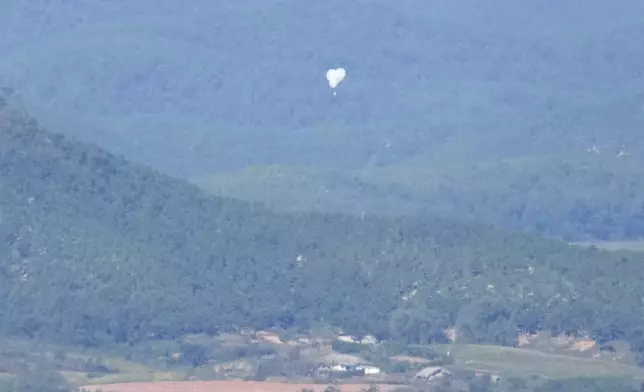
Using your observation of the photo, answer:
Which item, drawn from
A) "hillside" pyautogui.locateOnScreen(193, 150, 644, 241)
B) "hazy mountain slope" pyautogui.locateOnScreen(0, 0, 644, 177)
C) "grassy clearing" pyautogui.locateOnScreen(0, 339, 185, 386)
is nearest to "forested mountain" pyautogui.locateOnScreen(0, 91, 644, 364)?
"grassy clearing" pyautogui.locateOnScreen(0, 339, 185, 386)

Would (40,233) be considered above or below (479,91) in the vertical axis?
below

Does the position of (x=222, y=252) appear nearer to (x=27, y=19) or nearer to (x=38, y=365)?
(x=38, y=365)

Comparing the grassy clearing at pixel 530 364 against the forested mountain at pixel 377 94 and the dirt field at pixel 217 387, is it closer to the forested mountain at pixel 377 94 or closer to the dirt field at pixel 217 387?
the dirt field at pixel 217 387

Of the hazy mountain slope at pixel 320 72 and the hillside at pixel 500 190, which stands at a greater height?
the hazy mountain slope at pixel 320 72

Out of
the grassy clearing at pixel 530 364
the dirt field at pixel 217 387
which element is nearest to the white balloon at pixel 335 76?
the grassy clearing at pixel 530 364

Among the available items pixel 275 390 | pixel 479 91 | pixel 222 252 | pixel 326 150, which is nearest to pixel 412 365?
pixel 275 390

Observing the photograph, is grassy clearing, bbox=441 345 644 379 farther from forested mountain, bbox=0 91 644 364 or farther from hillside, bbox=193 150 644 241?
hillside, bbox=193 150 644 241
